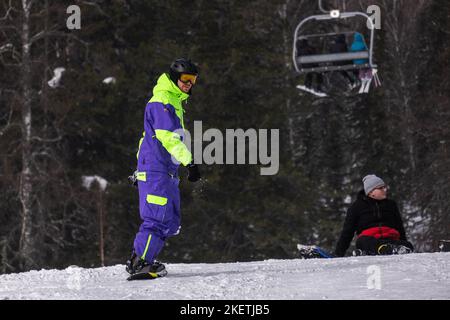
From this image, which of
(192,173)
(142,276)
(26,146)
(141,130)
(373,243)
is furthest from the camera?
(141,130)

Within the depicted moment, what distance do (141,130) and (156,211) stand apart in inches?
637

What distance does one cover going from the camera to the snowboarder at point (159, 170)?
6191mm

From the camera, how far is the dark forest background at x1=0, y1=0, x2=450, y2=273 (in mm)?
20484

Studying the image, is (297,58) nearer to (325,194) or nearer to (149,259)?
(149,259)

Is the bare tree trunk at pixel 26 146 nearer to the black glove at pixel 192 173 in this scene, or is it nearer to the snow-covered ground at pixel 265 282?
the snow-covered ground at pixel 265 282

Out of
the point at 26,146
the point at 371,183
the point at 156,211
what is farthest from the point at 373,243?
the point at 26,146

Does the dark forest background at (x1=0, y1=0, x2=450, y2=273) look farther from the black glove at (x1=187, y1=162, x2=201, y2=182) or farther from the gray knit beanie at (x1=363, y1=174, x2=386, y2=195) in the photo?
the black glove at (x1=187, y1=162, x2=201, y2=182)

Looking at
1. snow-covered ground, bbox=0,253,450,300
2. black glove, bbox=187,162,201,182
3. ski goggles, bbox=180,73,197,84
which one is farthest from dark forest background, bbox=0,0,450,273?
black glove, bbox=187,162,201,182

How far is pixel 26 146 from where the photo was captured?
2009cm

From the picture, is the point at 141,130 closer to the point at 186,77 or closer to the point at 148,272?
the point at 186,77

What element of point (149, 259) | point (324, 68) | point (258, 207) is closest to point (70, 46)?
point (258, 207)

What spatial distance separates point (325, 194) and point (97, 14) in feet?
25.1

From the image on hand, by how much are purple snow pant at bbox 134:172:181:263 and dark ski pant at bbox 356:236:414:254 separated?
2.48 metres

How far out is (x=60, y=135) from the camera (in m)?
21.0
